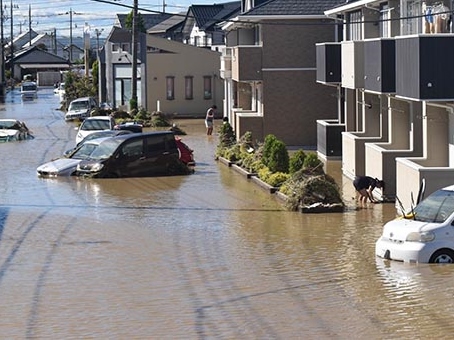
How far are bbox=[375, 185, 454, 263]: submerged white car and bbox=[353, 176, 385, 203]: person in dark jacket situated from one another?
6.46m

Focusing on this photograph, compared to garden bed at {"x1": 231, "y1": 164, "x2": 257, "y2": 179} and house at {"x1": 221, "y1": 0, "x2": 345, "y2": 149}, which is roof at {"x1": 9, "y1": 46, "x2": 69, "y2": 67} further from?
garden bed at {"x1": 231, "y1": 164, "x2": 257, "y2": 179}

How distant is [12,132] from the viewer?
1908 inches

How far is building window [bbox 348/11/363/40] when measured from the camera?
34.0 m

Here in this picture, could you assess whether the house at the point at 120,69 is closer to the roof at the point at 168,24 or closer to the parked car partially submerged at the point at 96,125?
the parked car partially submerged at the point at 96,125

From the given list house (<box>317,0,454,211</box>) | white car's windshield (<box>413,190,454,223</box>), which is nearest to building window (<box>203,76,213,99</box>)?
house (<box>317,0,454,211</box>)

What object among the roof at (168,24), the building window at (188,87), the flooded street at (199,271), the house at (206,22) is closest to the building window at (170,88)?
the building window at (188,87)

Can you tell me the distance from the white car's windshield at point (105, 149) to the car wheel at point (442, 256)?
54.8 feet

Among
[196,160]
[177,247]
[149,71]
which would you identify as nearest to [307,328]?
[177,247]

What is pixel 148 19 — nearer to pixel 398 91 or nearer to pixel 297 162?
pixel 297 162

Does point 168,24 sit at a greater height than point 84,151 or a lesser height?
greater

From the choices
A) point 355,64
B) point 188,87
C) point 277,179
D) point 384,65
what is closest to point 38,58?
point 188,87

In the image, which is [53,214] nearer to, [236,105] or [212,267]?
[212,267]

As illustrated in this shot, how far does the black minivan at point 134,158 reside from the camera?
3316cm

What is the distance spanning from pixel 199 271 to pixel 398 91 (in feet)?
25.8
